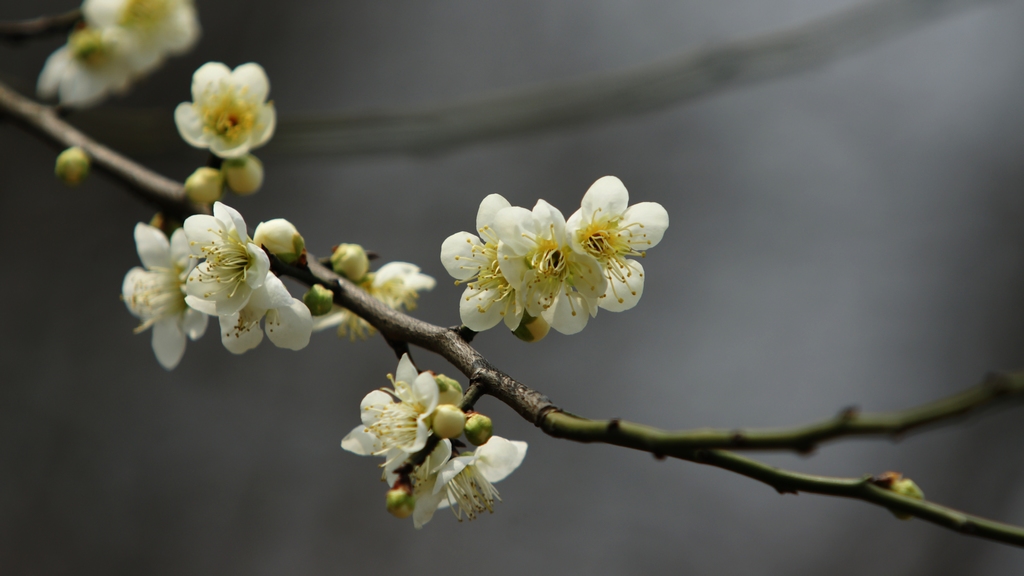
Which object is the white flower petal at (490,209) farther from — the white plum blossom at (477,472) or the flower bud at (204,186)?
the flower bud at (204,186)

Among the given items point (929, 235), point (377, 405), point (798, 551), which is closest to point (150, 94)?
point (377, 405)

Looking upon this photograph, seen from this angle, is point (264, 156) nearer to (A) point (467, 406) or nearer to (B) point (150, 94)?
(B) point (150, 94)

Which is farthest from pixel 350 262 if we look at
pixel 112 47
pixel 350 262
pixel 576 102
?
pixel 576 102

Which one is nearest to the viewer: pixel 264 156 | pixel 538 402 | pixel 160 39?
pixel 538 402

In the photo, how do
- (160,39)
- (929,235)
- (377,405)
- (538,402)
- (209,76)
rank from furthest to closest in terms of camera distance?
1. (929,235)
2. (160,39)
3. (209,76)
4. (377,405)
5. (538,402)

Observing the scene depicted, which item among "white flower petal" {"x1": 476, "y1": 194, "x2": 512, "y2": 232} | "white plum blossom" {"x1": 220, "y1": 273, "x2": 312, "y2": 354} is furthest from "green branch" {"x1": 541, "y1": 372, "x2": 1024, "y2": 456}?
"white plum blossom" {"x1": 220, "y1": 273, "x2": 312, "y2": 354}

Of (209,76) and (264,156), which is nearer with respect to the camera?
(209,76)
